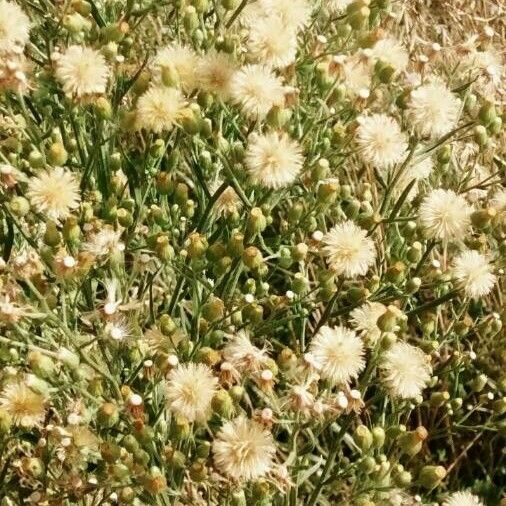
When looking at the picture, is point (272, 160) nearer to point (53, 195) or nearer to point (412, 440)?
point (53, 195)

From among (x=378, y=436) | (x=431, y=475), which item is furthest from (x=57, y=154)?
(x=431, y=475)

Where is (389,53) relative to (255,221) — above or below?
above

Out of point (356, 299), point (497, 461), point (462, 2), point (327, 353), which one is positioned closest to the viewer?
point (327, 353)

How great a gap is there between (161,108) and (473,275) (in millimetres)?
541

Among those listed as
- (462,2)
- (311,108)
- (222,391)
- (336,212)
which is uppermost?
(462,2)

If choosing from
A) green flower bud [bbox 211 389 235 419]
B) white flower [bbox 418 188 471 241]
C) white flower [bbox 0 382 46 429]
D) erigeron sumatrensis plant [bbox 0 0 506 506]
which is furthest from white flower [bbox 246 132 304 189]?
white flower [bbox 0 382 46 429]

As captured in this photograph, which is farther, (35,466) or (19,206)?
(35,466)

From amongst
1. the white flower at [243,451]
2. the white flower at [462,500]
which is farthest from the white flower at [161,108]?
the white flower at [462,500]

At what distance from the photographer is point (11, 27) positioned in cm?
146

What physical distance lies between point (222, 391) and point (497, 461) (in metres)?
1.18

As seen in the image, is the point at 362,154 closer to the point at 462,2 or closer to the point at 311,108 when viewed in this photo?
the point at 311,108

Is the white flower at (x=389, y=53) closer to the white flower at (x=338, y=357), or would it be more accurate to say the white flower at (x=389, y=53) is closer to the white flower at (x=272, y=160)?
the white flower at (x=272, y=160)

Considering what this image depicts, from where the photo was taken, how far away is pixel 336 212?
1677 millimetres

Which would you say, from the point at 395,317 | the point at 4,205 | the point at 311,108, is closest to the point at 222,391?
the point at 395,317
